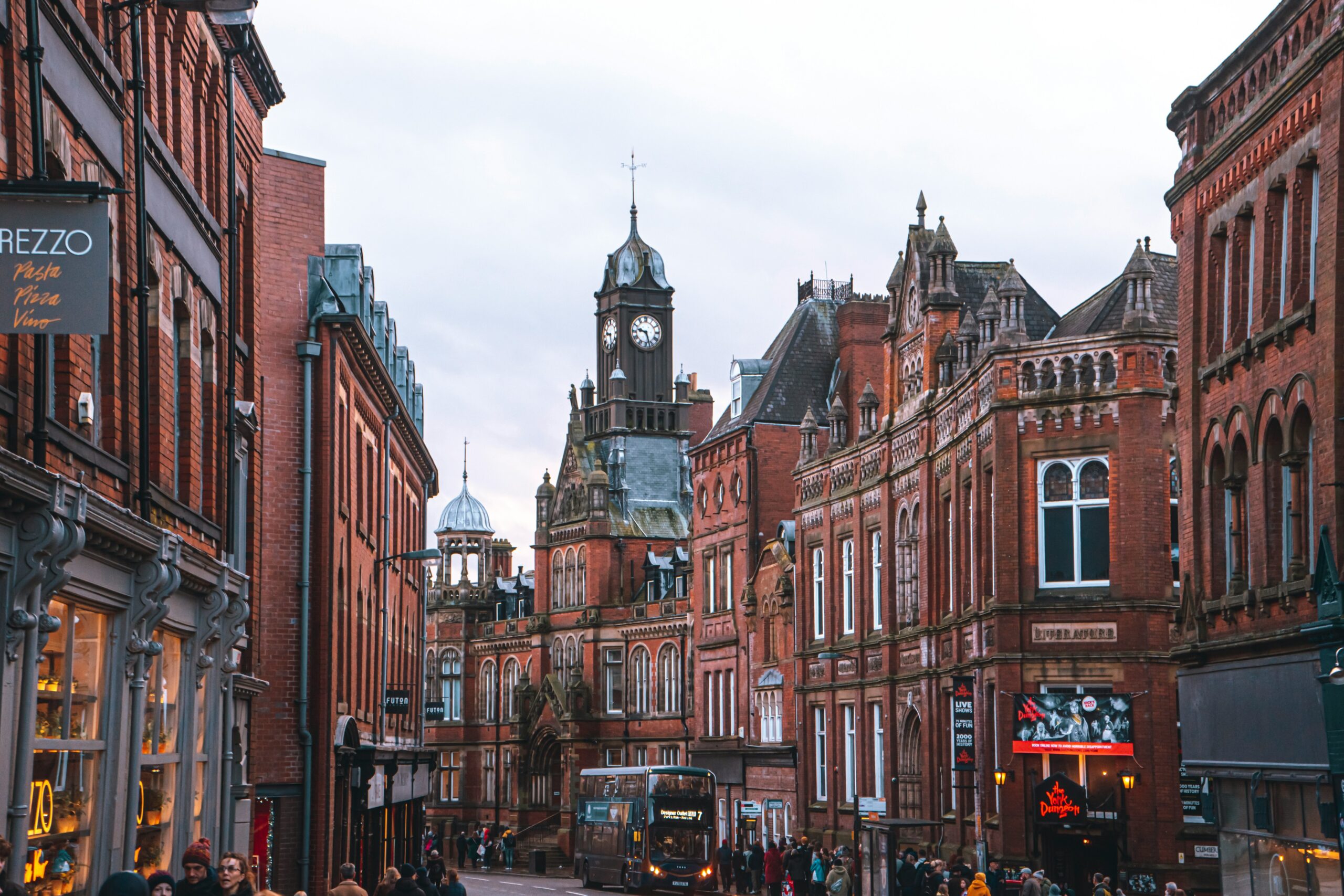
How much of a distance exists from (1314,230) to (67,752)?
15712mm

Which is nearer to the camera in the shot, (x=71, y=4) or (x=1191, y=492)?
(x=71, y=4)

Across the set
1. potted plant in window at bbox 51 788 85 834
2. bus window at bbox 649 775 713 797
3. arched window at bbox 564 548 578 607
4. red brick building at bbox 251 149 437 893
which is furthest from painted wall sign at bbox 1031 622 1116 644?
arched window at bbox 564 548 578 607

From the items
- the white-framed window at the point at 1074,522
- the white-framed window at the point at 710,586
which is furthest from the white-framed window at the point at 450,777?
the white-framed window at the point at 1074,522

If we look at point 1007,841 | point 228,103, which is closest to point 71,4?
point 228,103

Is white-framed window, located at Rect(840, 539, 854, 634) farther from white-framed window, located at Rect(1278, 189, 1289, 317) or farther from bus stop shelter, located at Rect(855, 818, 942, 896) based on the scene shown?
white-framed window, located at Rect(1278, 189, 1289, 317)

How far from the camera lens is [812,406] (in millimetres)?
65312

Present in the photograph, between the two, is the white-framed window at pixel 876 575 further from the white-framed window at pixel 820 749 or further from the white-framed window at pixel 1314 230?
the white-framed window at pixel 1314 230

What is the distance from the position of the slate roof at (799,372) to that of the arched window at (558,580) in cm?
2921

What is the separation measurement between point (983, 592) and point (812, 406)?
27379 millimetres

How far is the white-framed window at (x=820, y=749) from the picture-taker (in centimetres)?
5256

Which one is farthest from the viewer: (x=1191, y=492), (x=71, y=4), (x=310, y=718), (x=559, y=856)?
(x=559, y=856)

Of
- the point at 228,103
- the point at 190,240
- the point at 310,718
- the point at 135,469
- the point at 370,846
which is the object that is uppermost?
the point at 228,103

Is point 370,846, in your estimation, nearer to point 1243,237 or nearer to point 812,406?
point 1243,237

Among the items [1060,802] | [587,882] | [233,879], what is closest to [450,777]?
[587,882]
